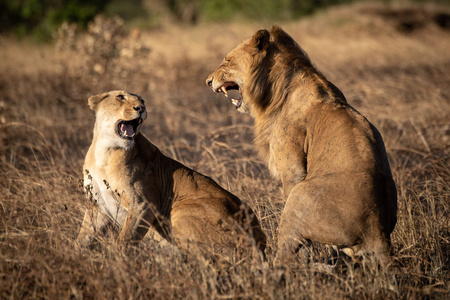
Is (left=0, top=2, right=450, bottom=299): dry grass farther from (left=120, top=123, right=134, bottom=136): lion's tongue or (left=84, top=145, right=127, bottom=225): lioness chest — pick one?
(left=120, top=123, right=134, bottom=136): lion's tongue

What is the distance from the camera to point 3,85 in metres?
12.4

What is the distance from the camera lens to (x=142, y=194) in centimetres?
414

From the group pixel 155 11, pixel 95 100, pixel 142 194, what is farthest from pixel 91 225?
pixel 155 11

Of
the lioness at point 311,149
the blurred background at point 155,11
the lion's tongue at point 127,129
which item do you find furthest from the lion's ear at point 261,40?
the blurred background at point 155,11

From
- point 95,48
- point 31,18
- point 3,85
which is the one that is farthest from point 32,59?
point 31,18

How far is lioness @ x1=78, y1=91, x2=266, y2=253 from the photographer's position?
3.96 metres

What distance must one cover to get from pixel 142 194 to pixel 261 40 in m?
1.80

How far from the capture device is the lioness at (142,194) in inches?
156

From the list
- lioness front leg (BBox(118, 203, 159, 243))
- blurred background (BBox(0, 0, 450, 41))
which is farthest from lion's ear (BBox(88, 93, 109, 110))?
blurred background (BBox(0, 0, 450, 41))

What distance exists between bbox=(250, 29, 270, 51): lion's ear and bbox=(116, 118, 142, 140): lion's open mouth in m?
1.29

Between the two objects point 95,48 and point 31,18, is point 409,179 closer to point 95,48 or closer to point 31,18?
point 95,48

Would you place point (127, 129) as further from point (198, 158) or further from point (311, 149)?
point (198, 158)

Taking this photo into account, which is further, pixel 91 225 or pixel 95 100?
pixel 95 100

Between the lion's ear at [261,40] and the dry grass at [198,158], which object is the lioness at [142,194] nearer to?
the dry grass at [198,158]
